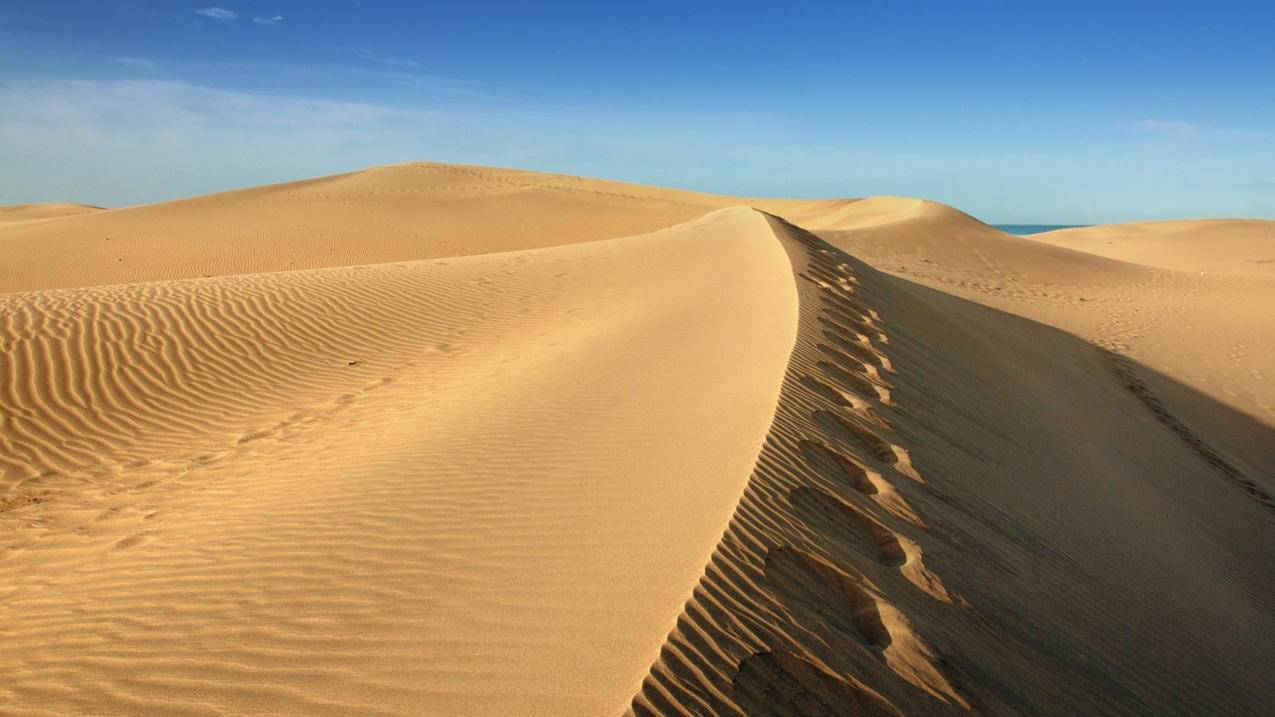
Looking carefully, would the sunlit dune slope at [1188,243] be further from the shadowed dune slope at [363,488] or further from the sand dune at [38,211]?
the sand dune at [38,211]

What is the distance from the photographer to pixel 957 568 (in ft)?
13.4

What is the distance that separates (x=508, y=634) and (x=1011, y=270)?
2382 centimetres

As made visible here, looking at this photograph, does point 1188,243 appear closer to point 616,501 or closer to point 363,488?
point 616,501

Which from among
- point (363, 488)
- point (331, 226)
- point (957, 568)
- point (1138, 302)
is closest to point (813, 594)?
point (957, 568)

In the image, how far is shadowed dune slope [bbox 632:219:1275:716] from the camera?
2.98 meters

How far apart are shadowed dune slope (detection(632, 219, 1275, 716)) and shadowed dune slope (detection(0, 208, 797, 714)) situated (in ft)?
0.90

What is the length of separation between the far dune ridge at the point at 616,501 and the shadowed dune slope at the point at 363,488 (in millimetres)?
25

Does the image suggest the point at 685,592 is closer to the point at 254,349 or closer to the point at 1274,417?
the point at 254,349

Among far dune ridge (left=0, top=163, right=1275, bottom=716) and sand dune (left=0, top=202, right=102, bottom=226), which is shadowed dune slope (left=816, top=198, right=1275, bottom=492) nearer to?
far dune ridge (left=0, top=163, right=1275, bottom=716)

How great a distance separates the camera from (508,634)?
3023 millimetres

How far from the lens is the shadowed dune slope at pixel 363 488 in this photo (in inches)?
117

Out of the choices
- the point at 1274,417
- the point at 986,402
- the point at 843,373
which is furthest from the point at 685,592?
the point at 1274,417

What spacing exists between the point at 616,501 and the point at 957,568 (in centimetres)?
175

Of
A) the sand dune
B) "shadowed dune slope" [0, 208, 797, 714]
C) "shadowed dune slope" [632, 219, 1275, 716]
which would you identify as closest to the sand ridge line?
"shadowed dune slope" [632, 219, 1275, 716]
